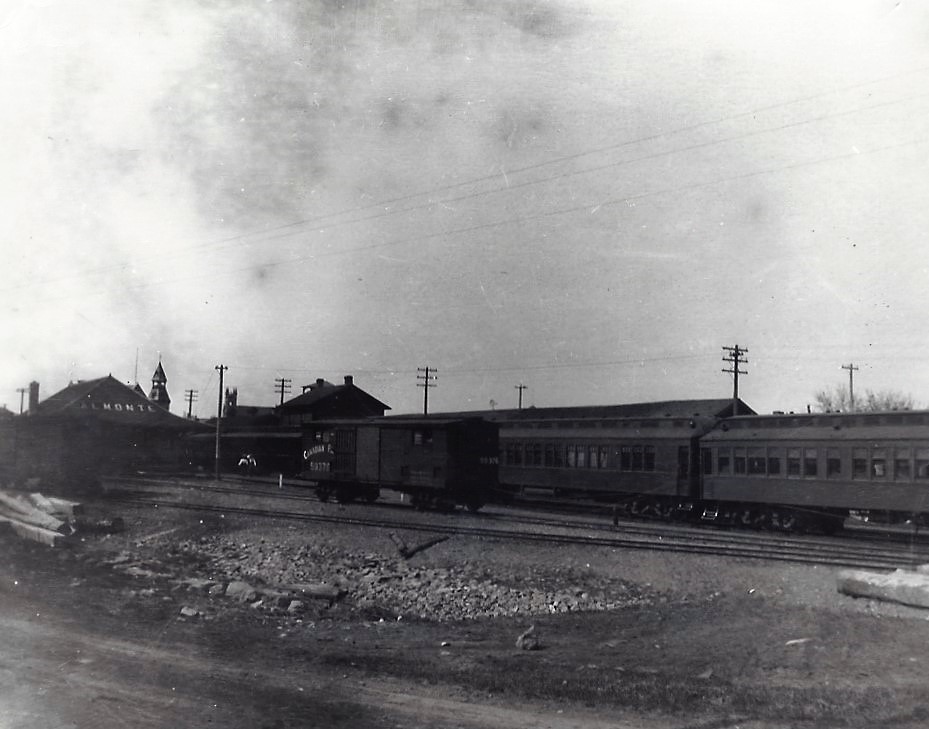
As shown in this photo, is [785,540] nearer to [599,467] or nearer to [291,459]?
[599,467]

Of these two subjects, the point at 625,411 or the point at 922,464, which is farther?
the point at 625,411

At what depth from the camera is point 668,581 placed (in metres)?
11.5

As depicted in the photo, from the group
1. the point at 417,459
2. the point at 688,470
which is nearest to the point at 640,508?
the point at 688,470

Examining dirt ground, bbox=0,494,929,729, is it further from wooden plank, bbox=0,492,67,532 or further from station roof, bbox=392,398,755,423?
station roof, bbox=392,398,755,423

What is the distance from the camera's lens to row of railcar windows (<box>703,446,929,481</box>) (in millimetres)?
16750

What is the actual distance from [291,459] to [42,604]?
966 inches

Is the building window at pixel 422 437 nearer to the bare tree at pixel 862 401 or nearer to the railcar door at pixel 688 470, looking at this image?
the railcar door at pixel 688 470

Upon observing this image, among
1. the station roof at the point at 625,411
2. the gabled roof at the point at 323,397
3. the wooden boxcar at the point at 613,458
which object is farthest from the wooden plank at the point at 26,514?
the station roof at the point at 625,411

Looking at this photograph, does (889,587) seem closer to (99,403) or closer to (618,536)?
(618,536)

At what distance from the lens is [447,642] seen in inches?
344

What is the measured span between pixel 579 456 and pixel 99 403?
14849 mm

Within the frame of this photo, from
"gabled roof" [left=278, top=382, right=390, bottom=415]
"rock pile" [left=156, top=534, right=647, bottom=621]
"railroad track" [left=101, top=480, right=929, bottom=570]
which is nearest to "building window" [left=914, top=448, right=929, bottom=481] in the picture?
"railroad track" [left=101, top=480, right=929, bottom=570]

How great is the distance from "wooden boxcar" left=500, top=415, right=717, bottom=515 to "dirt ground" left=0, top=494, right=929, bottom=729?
9495 millimetres

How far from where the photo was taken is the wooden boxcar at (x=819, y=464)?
55.1ft
